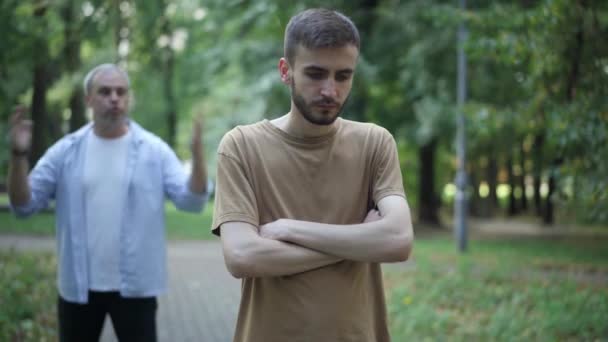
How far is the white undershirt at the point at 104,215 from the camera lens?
13.2ft

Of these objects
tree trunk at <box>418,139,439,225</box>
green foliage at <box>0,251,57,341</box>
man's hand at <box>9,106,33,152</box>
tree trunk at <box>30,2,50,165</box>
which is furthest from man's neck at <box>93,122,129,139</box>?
tree trunk at <box>418,139,439,225</box>

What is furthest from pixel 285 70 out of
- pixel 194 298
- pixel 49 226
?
pixel 49 226

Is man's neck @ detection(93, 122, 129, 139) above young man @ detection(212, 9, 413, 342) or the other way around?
above

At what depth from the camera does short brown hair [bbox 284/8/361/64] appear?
8.04ft

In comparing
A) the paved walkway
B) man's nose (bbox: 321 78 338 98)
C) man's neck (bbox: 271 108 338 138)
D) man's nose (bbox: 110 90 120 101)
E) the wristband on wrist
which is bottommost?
the paved walkway

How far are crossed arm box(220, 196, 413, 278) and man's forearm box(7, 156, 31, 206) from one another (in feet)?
5.95

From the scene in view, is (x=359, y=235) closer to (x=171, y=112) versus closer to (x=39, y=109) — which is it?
(x=39, y=109)

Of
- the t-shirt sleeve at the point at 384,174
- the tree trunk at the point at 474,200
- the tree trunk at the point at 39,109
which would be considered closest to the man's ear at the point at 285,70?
the t-shirt sleeve at the point at 384,174

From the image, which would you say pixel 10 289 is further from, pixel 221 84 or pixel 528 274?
pixel 221 84

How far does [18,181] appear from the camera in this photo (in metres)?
3.93

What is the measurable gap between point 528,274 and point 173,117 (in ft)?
87.6

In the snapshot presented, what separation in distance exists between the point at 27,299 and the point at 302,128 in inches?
225

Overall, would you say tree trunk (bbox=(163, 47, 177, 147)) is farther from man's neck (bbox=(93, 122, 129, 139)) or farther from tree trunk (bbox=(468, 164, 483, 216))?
man's neck (bbox=(93, 122, 129, 139))

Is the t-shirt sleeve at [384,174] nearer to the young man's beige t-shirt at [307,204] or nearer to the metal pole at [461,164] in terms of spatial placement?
the young man's beige t-shirt at [307,204]
